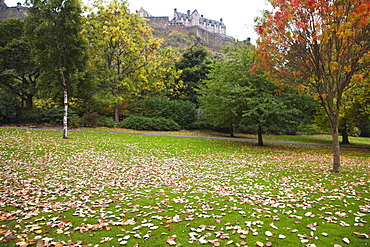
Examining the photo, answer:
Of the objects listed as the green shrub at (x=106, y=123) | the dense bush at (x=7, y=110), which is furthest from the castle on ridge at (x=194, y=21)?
the dense bush at (x=7, y=110)

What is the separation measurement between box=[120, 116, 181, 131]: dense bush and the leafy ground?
16.6m

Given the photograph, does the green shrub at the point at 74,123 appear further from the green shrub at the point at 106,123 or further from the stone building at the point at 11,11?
the stone building at the point at 11,11

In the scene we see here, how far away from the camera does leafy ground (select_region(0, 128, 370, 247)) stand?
427 cm

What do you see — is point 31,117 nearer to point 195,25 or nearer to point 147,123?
point 147,123

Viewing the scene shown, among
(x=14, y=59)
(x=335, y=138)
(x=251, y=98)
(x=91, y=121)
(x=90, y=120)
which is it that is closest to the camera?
(x=335, y=138)

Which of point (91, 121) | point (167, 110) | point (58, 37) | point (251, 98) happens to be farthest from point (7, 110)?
point (251, 98)

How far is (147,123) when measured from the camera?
92.3 feet

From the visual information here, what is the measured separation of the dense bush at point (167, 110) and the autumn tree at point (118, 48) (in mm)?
3185

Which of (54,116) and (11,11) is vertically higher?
(11,11)

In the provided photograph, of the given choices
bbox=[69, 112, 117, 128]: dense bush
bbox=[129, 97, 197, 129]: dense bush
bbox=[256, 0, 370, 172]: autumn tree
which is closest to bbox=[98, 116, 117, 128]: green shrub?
bbox=[69, 112, 117, 128]: dense bush

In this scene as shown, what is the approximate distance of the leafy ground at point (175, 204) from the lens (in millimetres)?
4266

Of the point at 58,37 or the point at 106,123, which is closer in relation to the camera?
the point at 58,37

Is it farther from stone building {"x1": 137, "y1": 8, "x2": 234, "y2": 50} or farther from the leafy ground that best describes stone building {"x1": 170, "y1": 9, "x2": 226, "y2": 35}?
the leafy ground

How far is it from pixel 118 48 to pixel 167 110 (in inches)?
394
